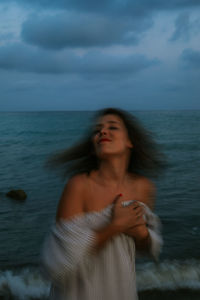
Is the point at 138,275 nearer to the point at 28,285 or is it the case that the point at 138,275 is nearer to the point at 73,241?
the point at 28,285

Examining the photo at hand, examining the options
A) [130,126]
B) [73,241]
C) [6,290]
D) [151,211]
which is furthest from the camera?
[6,290]

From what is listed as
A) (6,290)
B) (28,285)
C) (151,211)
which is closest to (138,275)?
(28,285)

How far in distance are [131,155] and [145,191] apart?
0.88 feet

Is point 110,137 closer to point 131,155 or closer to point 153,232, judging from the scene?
point 131,155

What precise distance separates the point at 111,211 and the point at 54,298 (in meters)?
0.58

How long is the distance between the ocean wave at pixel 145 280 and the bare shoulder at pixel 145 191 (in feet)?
10.1

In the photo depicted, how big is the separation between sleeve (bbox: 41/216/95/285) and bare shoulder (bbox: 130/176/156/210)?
18.2 inches

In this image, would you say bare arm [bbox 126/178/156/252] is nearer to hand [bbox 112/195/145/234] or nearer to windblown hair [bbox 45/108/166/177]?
hand [bbox 112/195/145/234]

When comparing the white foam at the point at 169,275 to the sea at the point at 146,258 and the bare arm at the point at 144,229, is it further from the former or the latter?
the bare arm at the point at 144,229

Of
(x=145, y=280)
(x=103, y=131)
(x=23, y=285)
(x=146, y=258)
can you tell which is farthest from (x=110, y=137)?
(x=146, y=258)

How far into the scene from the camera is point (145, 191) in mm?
1907

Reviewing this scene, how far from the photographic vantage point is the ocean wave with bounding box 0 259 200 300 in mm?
4578

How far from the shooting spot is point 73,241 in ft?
4.90

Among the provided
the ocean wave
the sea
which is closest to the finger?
the sea
